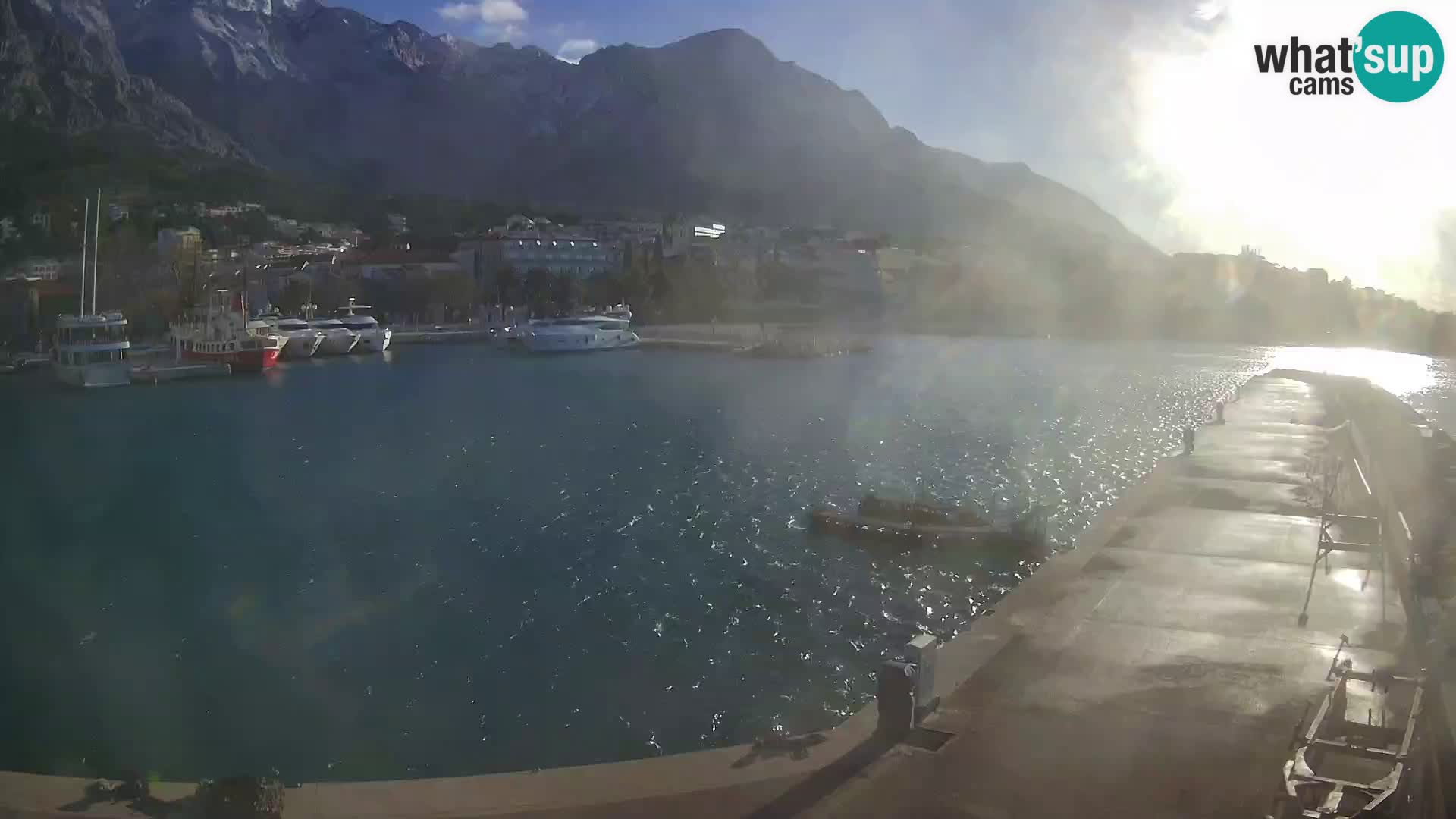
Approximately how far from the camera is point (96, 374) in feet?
101

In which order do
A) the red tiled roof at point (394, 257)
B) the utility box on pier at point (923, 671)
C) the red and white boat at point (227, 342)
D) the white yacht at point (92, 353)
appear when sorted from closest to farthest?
the utility box on pier at point (923, 671), the white yacht at point (92, 353), the red and white boat at point (227, 342), the red tiled roof at point (394, 257)

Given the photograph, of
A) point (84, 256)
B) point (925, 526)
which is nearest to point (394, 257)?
point (84, 256)

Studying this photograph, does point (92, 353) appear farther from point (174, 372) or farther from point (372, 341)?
point (372, 341)

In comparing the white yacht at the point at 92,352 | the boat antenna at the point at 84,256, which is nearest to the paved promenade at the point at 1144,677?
the white yacht at the point at 92,352

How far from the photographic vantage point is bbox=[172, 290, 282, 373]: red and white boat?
3472 cm

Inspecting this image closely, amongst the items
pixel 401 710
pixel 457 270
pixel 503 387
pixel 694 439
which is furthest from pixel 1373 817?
pixel 457 270

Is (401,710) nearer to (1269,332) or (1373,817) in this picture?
(1373,817)

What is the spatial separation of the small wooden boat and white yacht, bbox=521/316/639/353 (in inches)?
1272

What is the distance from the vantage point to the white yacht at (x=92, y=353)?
30.9m

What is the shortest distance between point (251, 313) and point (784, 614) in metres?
45.1

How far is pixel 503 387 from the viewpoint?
100 ft

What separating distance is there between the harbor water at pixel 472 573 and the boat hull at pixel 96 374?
16.0 feet

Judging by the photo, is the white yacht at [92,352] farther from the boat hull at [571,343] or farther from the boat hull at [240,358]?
the boat hull at [571,343]

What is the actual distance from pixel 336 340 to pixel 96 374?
36.8 ft
